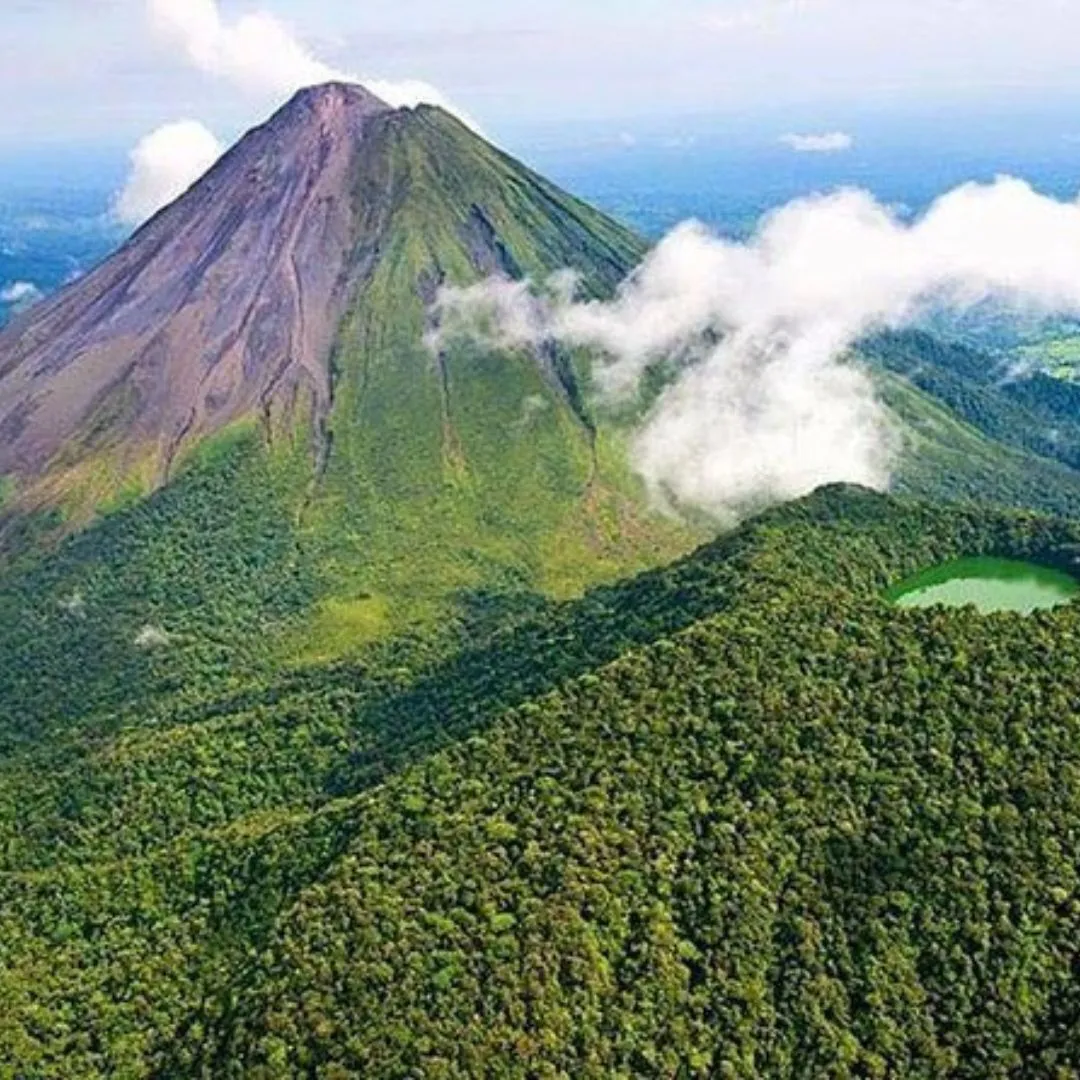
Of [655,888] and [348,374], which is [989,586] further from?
[348,374]

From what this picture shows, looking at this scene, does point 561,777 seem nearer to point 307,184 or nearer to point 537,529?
point 537,529

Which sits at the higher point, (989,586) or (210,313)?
(210,313)

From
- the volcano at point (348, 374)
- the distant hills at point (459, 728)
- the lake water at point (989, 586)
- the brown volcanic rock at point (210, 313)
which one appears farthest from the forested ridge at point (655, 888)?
the brown volcanic rock at point (210, 313)

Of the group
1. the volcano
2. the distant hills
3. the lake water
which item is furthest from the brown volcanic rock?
the lake water

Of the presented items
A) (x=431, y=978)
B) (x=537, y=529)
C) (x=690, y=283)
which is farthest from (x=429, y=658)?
(x=690, y=283)

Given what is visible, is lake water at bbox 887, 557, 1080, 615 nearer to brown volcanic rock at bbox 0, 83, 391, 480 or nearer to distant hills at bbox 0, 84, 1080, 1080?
distant hills at bbox 0, 84, 1080, 1080

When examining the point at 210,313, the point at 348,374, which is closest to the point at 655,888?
the point at 348,374
